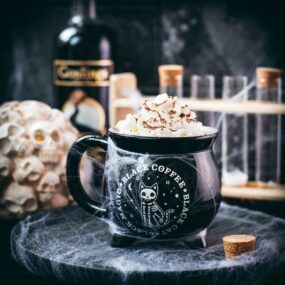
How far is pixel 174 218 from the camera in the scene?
0.77 m

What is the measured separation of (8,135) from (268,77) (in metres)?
0.48

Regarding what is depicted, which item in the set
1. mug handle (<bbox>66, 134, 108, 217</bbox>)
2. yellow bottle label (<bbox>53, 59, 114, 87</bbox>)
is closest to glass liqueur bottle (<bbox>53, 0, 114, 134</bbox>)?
yellow bottle label (<bbox>53, 59, 114, 87</bbox>)

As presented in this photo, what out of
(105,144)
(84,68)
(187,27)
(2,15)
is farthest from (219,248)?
(2,15)

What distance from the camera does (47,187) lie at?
3.38ft

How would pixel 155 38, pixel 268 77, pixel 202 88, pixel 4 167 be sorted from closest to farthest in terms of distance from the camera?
pixel 4 167 → pixel 268 77 → pixel 202 88 → pixel 155 38

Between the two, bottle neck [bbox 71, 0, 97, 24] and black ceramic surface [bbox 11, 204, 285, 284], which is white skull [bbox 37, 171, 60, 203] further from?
bottle neck [bbox 71, 0, 97, 24]

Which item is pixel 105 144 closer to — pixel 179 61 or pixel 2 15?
pixel 179 61

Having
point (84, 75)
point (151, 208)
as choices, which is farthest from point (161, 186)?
point (84, 75)

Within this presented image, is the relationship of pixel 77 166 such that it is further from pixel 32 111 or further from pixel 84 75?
pixel 84 75

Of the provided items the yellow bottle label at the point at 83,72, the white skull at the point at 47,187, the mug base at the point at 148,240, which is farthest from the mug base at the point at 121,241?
the yellow bottle label at the point at 83,72

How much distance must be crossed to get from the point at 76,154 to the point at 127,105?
1.27ft

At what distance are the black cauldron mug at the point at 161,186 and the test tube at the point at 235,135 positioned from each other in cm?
40

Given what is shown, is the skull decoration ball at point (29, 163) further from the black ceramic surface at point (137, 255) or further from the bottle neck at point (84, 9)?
→ the bottle neck at point (84, 9)

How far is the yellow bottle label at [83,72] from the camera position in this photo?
1302 millimetres
